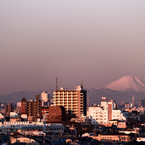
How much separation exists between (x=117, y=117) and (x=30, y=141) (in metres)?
73.4

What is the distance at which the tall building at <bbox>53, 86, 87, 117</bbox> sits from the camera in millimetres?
148625

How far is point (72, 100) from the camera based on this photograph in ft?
493

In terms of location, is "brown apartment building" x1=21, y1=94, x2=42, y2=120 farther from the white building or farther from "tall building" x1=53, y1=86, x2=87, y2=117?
the white building

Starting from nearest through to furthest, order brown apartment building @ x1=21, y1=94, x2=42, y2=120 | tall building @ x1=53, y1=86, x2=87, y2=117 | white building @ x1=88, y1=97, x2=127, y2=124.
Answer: white building @ x1=88, y1=97, x2=127, y2=124
tall building @ x1=53, y1=86, x2=87, y2=117
brown apartment building @ x1=21, y1=94, x2=42, y2=120

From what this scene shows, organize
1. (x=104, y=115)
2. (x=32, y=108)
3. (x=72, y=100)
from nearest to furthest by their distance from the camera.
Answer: (x=104, y=115), (x=72, y=100), (x=32, y=108)

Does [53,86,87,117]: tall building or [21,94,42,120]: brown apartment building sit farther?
[21,94,42,120]: brown apartment building

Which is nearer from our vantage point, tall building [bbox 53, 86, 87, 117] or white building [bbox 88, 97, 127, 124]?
white building [bbox 88, 97, 127, 124]

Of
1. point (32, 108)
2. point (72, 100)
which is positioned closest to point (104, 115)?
point (72, 100)

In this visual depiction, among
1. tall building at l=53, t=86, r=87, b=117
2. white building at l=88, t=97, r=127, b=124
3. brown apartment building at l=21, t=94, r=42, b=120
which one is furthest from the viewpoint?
brown apartment building at l=21, t=94, r=42, b=120

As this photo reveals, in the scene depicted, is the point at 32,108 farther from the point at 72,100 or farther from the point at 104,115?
the point at 104,115

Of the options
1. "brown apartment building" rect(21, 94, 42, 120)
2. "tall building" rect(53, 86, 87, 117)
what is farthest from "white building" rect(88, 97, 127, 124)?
"brown apartment building" rect(21, 94, 42, 120)

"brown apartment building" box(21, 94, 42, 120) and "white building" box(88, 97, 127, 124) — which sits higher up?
"brown apartment building" box(21, 94, 42, 120)

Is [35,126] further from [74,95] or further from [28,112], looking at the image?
[28,112]

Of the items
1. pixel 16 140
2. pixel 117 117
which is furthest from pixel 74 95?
pixel 16 140
